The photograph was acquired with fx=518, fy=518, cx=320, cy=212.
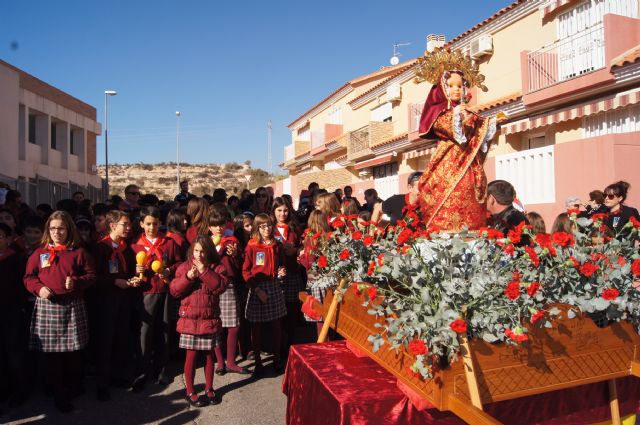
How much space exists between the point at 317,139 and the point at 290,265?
27442mm

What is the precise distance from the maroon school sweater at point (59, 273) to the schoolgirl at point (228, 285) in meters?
1.24

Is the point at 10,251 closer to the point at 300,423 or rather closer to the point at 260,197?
the point at 300,423

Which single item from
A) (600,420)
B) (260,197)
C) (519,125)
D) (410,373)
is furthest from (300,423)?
(519,125)

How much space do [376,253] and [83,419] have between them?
115 inches

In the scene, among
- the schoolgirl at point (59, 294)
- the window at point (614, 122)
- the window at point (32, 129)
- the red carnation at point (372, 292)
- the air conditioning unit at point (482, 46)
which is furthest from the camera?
the window at point (32, 129)

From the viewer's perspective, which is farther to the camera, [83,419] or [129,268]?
[129,268]

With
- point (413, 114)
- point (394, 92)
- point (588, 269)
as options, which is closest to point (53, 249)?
point (588, 269)

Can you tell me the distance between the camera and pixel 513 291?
2.07 meters

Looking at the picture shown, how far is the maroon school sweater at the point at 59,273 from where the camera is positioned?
4.23 meters

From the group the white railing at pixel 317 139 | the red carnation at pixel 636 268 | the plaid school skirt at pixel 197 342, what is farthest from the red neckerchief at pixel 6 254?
the white railing at pixel 317 139

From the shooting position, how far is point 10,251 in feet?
14.9

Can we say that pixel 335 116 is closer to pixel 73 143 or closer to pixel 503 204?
pixel 73 143

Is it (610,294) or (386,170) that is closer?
(610,294)

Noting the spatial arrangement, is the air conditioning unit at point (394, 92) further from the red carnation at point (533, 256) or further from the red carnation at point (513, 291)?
the red carnation at point (513, 291)
